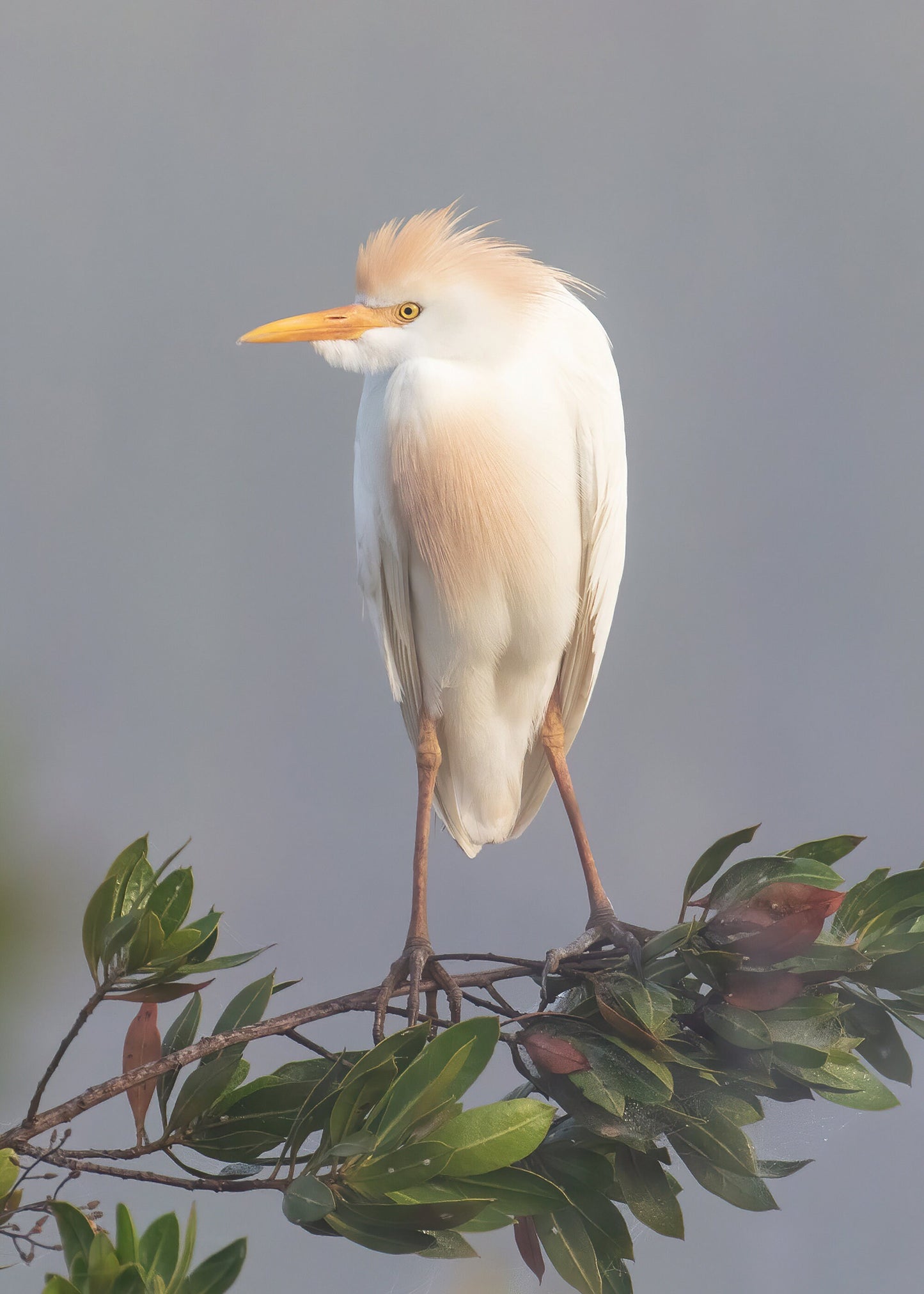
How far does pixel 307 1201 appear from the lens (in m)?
0.45

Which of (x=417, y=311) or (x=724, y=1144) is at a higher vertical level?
(x=417, y=311)

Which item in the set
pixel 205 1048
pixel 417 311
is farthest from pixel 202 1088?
pixel 417 311

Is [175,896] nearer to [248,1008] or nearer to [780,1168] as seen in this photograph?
[248,1008]

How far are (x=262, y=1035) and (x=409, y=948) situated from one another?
269 millimetres

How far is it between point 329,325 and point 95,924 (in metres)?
0.54

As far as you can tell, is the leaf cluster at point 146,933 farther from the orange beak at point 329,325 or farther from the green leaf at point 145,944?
the orange beak at point 329,325

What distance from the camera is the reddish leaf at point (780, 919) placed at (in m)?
0.51

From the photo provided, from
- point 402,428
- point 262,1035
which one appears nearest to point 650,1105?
point 262,1035

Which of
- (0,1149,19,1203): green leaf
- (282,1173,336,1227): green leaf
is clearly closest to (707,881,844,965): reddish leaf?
(282,1173,336,1227): green leaf

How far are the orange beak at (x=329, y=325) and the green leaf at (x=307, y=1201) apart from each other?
62cm

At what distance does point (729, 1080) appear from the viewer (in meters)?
0.54

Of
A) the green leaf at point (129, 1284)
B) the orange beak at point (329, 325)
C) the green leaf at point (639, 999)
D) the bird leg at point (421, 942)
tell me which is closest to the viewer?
the green leaf at point (129, 1284)

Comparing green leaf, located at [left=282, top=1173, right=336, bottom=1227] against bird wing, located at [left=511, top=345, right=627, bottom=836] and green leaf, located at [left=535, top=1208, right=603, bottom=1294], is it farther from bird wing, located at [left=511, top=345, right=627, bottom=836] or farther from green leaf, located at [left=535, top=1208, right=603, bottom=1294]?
bird wing, located at [left=511, top=345, right=627, bottom=836]

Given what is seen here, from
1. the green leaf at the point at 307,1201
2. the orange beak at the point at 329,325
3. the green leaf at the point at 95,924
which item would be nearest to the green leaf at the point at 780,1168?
the green leaf at the point at 307,1201
